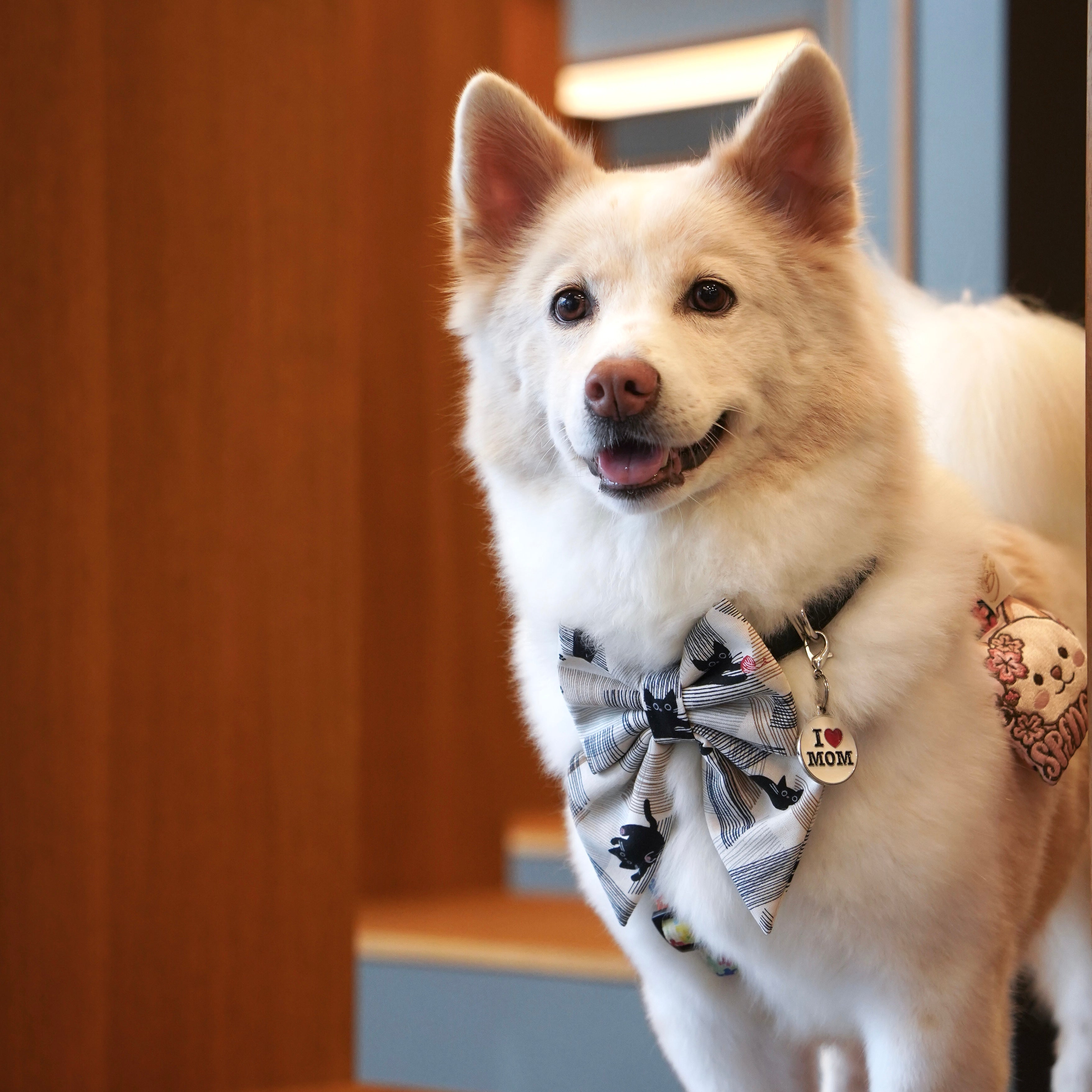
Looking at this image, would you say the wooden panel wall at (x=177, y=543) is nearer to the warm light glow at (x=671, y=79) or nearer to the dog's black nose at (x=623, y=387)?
the dog's black nose at (x=623, y=387)

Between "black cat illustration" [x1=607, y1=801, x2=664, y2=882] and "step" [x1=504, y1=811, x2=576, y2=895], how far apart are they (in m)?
2.38

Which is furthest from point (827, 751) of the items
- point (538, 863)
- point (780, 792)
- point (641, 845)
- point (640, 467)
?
point (538, 863)

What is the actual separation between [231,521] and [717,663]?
104cm

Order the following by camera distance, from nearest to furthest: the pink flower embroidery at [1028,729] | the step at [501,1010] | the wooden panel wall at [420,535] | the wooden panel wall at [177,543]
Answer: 1. the pink flower embroidery at [1028,729]
2. the wooden panel wall at [177,543]
3. the step at [501,1010]
4. the wooden panel wall at [420,535]

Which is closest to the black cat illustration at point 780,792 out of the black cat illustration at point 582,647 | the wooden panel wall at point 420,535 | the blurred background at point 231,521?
the black cat illustration at point 582,647

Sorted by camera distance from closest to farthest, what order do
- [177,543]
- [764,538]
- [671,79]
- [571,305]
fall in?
[764,538]
[571,305]
[177,543]
[671,79]

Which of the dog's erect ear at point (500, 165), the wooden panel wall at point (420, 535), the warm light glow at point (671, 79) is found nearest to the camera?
the dog's erect ear at point (500, 165)

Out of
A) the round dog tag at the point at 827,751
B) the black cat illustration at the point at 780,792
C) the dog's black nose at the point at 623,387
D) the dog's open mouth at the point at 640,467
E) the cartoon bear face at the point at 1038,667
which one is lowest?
the black cat illustration at the point at 780,792

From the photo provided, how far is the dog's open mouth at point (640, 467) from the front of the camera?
1.28 metres

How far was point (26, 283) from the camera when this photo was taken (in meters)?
1.73

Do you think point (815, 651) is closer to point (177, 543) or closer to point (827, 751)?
point (827, 751)

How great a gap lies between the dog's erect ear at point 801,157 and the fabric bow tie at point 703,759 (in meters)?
0.47

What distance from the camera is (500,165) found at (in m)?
1.54

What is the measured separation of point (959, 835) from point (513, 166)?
0.90 meters
